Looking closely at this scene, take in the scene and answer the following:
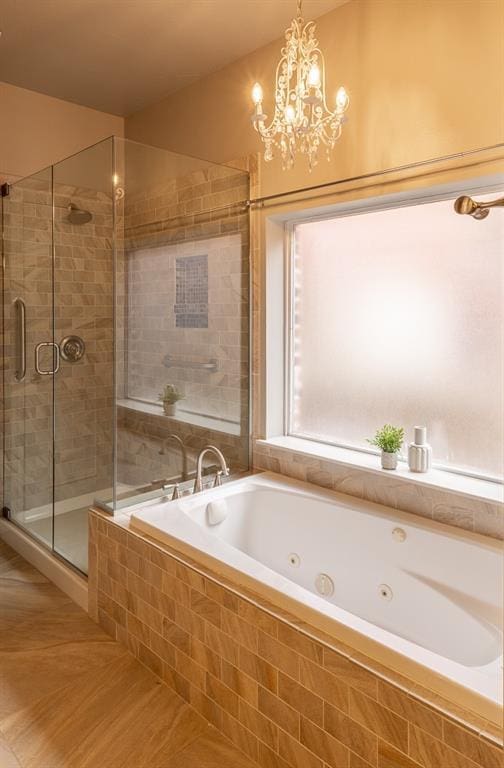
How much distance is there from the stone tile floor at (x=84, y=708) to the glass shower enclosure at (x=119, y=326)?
0.42 m

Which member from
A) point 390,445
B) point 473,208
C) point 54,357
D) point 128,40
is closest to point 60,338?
point 54,357

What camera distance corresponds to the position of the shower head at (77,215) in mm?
2604

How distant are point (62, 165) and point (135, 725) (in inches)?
97.4

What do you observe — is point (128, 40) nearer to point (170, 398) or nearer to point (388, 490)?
point (170, 398)

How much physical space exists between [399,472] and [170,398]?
1.10 m

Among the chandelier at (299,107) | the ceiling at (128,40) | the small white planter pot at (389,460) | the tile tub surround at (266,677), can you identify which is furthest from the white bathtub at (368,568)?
the ceiling at (128,40)

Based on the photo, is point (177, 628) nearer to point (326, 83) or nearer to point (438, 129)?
point (438, 129)

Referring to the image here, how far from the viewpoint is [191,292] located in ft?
8.74

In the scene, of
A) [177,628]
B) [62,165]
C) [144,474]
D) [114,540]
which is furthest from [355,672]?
[62,165]

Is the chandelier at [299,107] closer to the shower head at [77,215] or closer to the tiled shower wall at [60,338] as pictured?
the tiled shower wall at [60,338]

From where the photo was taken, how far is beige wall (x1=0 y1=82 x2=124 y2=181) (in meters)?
3.22

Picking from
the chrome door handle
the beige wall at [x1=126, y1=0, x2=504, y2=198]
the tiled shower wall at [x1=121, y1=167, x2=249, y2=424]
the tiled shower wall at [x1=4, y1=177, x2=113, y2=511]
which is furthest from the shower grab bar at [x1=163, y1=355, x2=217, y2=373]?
the beige wall at [x1=126, y1=0, x2=504, y2=198]

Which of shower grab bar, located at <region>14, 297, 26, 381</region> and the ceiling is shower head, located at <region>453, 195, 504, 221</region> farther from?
shower grab bar, located at <region>14, 297, 26, 381</region>

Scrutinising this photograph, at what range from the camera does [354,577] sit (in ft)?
7.59
